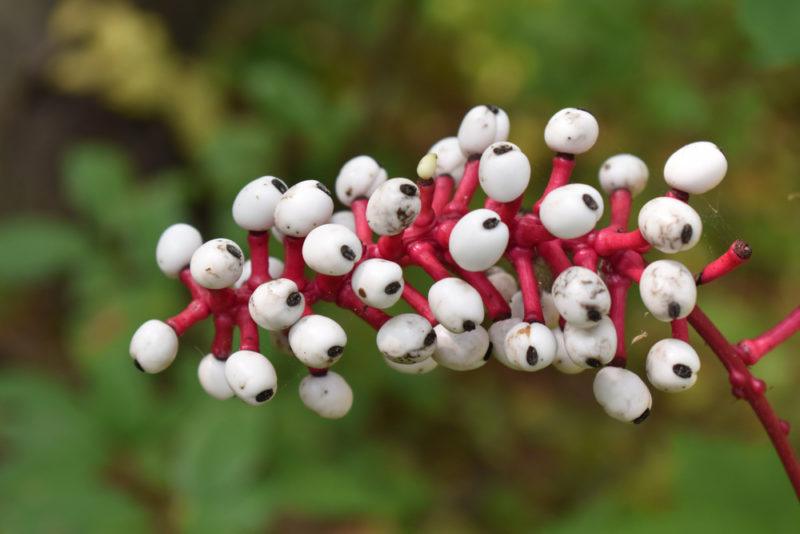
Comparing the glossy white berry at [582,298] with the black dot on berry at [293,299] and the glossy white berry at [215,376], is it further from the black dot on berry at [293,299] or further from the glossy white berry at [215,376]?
the glossy white berry at [215,376]

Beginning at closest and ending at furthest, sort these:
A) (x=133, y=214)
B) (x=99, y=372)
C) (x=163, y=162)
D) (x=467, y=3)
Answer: (x=99, y=372)
(x=133, y=214)
(x=467, y=3)
(x=163, y=162)

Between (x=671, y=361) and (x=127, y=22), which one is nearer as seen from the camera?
(x=671, y=361)

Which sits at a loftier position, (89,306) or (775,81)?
(775,81)

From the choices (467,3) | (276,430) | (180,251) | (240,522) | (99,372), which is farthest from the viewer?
(467,3)

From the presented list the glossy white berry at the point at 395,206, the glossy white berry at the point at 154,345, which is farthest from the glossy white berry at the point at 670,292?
the glossy white berry at the point at 154,345

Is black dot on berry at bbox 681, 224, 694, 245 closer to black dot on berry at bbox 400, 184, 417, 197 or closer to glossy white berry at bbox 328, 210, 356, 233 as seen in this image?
black dot on berry at bbox 400, 184, 417, 197

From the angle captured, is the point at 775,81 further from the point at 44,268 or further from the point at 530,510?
the point at 44,268

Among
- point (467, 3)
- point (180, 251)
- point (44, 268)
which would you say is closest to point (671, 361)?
point (180, 251)
